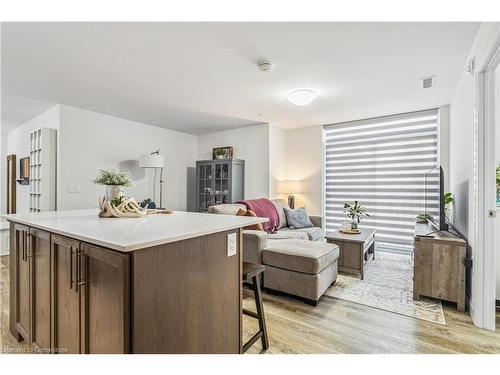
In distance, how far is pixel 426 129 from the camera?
13.8 feet

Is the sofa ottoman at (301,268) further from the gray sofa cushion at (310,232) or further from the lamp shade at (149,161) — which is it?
the lamp shade at (149,161)

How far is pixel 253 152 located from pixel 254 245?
2599 mm

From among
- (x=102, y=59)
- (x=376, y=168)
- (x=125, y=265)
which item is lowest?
(x=125, y=265)

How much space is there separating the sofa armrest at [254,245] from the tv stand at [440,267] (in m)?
1.57

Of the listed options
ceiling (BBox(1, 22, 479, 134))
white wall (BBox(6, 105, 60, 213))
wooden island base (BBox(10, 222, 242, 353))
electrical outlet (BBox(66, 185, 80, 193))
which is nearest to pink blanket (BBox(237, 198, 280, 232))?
ceiling (BBox(1, 22, 479, 134))

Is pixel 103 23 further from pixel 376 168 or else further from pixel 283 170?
pixel 376 168

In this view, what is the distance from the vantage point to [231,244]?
155cm

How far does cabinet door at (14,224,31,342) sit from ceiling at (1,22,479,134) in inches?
61.1

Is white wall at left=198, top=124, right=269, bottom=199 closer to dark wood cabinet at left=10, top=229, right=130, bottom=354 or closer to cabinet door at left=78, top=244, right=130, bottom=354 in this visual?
dark wood cabinet at left=10, top=229, right=130, bottom=354

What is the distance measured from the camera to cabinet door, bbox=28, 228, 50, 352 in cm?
153

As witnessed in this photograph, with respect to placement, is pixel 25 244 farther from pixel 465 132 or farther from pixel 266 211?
pixel 465 132

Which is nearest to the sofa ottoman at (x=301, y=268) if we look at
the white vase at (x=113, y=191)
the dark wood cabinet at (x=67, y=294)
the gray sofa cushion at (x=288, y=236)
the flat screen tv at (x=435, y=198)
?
the gray sofa cushion at (x=288, y=236)
